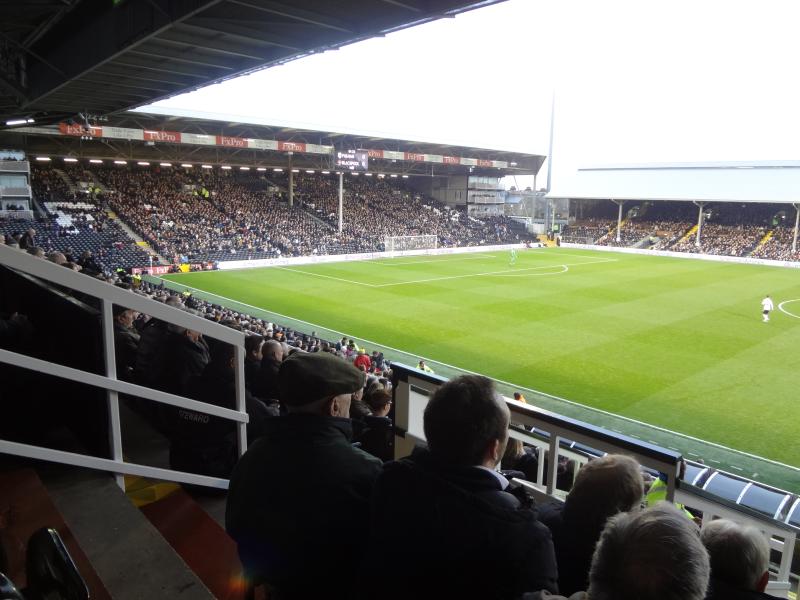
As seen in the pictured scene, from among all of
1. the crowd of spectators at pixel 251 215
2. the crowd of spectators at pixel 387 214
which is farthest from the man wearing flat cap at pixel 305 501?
the crowd of spectators at pixel 387 214

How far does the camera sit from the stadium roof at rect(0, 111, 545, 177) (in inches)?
1508

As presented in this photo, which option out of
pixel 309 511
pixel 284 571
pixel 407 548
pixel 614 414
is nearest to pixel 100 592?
pixel 284 571

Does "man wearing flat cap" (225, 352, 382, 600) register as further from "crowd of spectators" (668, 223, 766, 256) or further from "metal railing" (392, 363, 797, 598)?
"crowd of spectators" (668, 223, 766, 256)

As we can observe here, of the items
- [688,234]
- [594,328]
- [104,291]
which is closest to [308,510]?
[104,291]

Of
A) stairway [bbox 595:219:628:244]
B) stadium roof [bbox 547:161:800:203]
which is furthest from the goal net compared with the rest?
stadium roof [bbox 547:161:800:203]

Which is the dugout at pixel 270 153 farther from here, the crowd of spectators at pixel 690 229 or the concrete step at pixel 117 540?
the concrete step at pixel 117 540

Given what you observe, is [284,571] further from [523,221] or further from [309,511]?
[523,221]

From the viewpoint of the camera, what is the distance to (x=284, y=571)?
2166mm

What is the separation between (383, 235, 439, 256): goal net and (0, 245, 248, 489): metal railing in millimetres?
44381

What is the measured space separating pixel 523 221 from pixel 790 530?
2851 inches

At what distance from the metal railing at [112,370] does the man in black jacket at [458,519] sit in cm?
154

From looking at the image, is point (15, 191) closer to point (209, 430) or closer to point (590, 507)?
point (209, 430)

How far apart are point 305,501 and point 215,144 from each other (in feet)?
145

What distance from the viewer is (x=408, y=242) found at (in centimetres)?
5069
